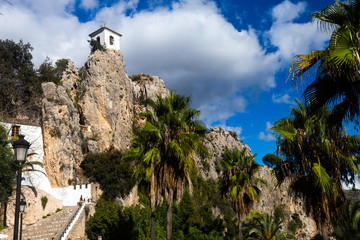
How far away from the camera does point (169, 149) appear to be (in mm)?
12352

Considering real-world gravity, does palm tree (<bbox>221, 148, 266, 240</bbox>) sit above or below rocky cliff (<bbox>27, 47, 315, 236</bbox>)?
below

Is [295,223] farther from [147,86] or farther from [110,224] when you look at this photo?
[110,224]

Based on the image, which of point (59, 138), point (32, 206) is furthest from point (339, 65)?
point (59, 138)

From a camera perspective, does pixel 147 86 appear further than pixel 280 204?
No

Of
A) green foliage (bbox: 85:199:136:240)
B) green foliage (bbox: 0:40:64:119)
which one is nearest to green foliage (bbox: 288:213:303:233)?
green foliage (bbox: 85:199:136:240)

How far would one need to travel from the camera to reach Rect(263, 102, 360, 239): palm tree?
9375 millimetres

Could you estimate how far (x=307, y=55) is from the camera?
6789 millimetres

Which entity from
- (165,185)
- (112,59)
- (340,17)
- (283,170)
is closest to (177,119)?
(165,185)

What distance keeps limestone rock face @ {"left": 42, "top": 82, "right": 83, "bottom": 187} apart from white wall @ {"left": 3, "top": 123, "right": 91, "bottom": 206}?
3.63 feet

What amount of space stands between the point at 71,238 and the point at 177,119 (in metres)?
17.9

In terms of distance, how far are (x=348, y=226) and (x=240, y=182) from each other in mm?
11386

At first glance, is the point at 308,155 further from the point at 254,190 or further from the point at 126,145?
the point at 126,145

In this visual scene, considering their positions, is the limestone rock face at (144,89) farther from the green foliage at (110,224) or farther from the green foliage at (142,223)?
the green foliage at (110,224)

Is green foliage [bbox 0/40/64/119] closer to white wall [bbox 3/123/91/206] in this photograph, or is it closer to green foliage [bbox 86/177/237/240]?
white wall [bbox 3/123/91/206]
